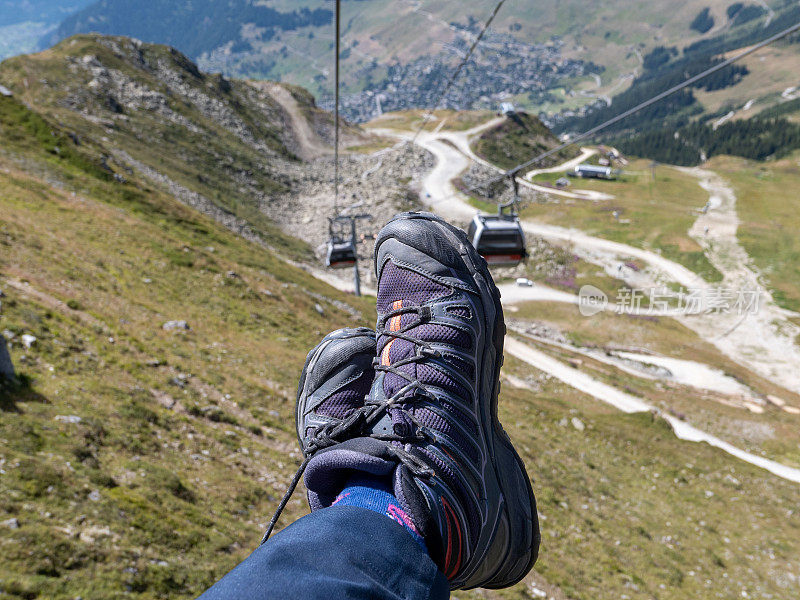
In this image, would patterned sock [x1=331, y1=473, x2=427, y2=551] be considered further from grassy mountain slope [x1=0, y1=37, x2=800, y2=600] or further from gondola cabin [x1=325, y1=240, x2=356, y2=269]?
gondola cabin [x1=325, y1=240, x2=356, y2=269]

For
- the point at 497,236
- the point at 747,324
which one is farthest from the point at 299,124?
the point at 497,236

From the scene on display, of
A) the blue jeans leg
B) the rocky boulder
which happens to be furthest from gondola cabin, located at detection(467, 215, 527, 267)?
the blue jeans leg

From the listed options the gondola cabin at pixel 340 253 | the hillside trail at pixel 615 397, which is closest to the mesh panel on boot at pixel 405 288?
the gondola cabin at pixel 340 253

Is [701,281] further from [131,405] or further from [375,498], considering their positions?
[375,498]

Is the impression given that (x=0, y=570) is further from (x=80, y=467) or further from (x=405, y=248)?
(x=405, y=248)

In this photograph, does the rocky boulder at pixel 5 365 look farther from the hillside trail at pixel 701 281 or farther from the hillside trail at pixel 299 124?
the hillside trail at pixel 299 124

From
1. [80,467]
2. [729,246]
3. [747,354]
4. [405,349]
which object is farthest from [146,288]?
[729,246]
